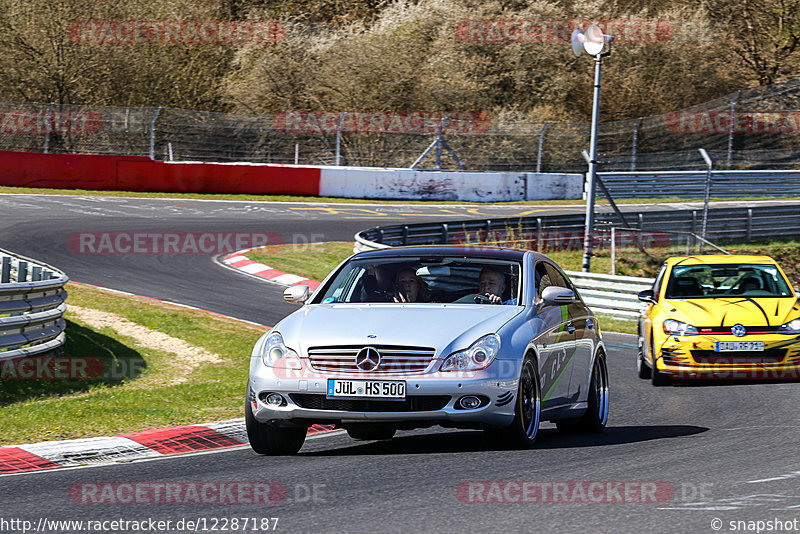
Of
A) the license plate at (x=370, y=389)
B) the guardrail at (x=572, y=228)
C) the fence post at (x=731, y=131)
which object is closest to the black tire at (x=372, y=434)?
the license plate at (x=370, y=389)

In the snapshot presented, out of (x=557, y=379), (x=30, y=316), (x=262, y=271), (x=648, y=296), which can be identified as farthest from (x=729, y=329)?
(x=262, y=271)

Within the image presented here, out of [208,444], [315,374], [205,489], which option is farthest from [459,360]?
[208,444]

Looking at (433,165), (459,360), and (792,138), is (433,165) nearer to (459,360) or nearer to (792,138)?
(792,138)

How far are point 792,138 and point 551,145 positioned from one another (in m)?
10.4

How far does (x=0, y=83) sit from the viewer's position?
39594 millimetres

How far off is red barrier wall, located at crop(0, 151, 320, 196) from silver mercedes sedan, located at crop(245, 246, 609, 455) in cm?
2692

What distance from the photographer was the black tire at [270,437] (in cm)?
770

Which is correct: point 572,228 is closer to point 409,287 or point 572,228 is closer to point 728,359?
point 728,359

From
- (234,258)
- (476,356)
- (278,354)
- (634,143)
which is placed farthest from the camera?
(634,143)

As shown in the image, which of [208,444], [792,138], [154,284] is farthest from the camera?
[792,138]

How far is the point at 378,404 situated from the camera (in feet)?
24.0

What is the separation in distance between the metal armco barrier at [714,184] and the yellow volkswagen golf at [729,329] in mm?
16099

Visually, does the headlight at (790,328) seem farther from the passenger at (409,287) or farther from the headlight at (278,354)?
the headlight at (278,354)

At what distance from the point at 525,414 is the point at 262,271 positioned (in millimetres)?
15840
